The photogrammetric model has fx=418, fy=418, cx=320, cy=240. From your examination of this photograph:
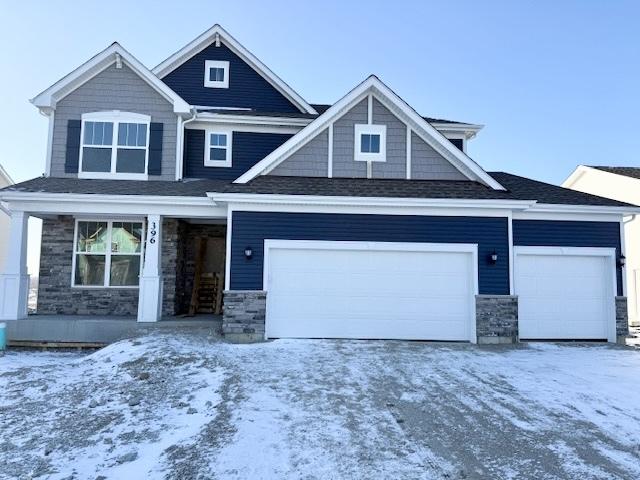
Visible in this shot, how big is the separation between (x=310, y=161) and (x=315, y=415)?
678 centimetres

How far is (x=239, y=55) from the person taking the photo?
14.0m

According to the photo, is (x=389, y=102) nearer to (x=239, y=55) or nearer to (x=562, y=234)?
(x=562, y=234)

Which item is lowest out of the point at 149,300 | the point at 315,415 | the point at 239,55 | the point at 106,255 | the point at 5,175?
the point at 315,415

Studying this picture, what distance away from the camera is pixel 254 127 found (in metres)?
12.6

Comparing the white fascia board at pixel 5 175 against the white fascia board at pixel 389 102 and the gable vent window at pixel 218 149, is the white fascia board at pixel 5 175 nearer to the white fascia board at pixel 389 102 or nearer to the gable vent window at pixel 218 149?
the gable vent window at pixel 218 149

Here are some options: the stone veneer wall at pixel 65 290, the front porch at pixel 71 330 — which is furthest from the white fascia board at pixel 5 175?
the front porch at pixel 71 330

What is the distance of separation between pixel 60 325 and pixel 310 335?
19.1 ft

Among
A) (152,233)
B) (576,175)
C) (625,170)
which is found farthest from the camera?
(576,175)

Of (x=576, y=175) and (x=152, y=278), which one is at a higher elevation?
(x=576, y=175)

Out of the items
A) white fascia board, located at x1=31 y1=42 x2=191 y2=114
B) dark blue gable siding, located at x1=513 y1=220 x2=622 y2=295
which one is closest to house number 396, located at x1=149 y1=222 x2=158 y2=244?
white fascia board, located at x1=31 y1=42 x2=191 y2=114

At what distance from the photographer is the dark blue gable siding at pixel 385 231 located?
9352 mm

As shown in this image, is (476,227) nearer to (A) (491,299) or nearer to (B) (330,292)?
(A) (491,299)

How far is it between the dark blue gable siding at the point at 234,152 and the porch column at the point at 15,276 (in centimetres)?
430

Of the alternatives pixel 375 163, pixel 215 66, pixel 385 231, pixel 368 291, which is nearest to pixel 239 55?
A: pixel 215 66
